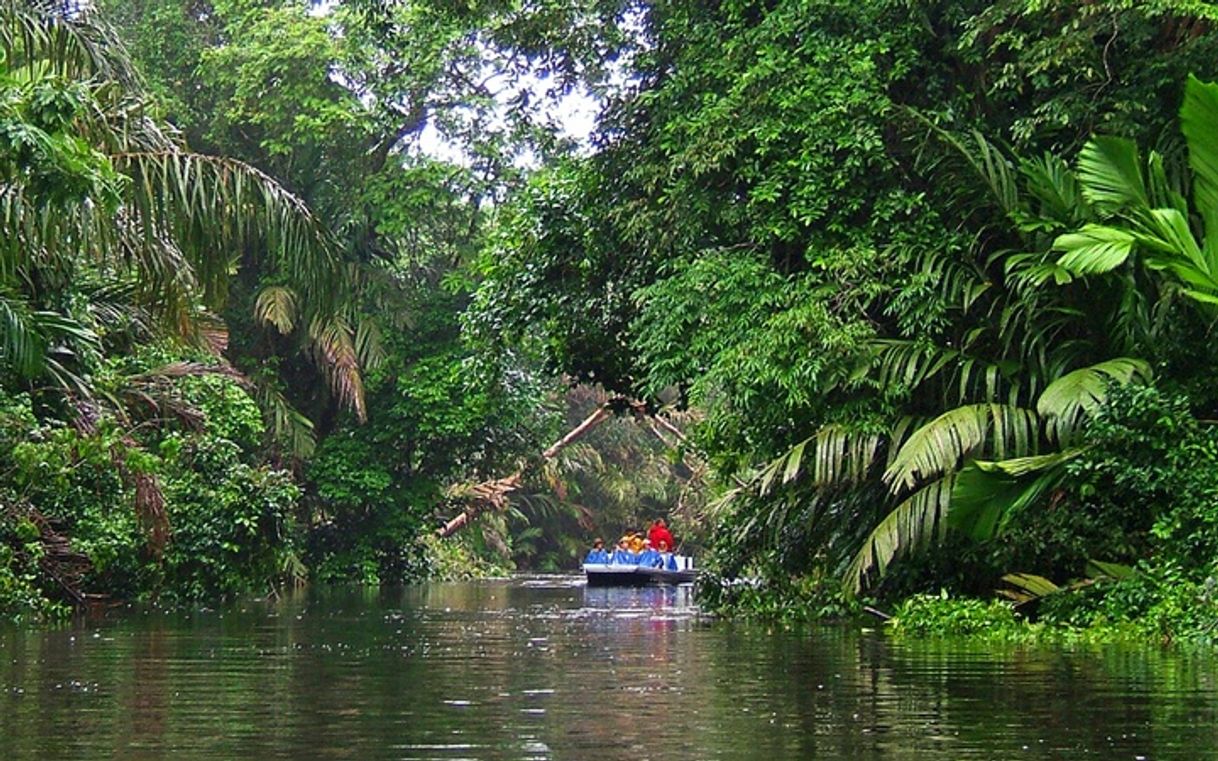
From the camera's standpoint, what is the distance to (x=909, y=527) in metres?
15.1

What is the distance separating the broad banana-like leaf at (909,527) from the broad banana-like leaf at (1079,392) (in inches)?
36.8

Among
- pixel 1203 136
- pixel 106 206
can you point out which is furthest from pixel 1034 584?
pixel 106 206

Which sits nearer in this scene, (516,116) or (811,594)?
(811,594)

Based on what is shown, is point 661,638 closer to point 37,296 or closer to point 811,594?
point 811,594

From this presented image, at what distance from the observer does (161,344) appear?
2112cm

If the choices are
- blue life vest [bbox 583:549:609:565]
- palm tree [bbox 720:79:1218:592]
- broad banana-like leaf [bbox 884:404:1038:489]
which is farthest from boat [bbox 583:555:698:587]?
broad banana-like leaf [bbox 884:404:1038:489]

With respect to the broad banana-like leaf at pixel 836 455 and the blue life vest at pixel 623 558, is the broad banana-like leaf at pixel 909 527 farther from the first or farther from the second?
the blue life vest at pixel 623 558

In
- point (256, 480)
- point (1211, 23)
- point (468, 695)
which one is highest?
point (1211, 23)

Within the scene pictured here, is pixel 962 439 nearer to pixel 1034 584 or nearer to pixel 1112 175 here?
pixel 1034 584

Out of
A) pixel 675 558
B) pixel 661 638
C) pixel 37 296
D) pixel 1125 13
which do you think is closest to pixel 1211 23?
pixel 1125 13

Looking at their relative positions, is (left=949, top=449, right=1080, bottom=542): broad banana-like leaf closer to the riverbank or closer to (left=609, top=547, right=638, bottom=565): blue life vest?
the riverbank

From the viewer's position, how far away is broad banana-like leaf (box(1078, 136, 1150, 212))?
1454 cm

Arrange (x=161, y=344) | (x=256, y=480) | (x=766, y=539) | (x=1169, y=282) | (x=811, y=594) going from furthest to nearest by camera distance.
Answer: (x=256, y=480)
(x=161, y=344)
(x=766, y=539)
(x=811, y=594)
(x=1169, y=282)

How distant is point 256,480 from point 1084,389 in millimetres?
13784
